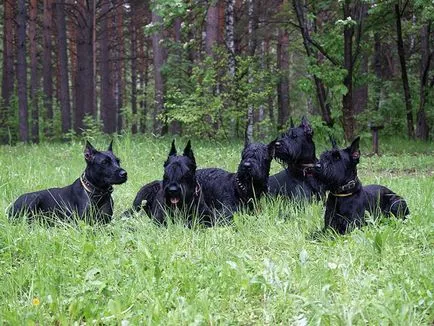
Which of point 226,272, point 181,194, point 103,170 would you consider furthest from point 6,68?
point 226,272

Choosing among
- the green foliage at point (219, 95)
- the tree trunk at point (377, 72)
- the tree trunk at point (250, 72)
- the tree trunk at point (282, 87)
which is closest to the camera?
the green foliage at point (219, 95)

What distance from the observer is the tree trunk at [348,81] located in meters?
15.3

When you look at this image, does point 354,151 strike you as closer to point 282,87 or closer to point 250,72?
point 250,72

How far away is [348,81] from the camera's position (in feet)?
50.5

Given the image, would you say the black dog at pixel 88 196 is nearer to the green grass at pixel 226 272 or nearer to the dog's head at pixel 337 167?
the green grass at pixel 226 272

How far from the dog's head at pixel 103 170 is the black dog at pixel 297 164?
7.12 ft

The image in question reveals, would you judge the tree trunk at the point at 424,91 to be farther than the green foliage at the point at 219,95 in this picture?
Yes

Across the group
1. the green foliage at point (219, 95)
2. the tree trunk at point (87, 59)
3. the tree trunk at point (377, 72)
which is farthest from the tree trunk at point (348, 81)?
the tree trunk at point (87, 59)

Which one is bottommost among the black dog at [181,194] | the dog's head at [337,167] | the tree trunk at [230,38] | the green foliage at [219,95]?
the black dog at [181,194]

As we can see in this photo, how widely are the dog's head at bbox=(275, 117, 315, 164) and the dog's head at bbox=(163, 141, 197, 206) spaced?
1354 millimetres

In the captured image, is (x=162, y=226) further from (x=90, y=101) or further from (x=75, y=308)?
(x=90, y=101)

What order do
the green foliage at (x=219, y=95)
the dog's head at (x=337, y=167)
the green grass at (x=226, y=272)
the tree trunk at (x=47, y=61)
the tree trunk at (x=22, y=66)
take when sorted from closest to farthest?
the green grass at (x=226, y=272) → the dog's head at (x=337, y=167) → the green foliage at (x=219, y=95) → the tree trunk at (x=22, y=66) → the tree trunk at (x=47, y=61)

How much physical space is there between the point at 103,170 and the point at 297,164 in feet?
8.91

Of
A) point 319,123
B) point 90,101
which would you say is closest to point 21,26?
point 90,101
